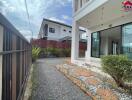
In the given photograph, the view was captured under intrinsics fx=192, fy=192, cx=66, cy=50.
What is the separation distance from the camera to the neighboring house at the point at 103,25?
8.94 metres

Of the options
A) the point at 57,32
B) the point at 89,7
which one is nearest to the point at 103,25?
the point at 89,7

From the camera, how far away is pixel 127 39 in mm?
9219

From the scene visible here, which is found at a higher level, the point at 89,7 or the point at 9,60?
the point at 89,7

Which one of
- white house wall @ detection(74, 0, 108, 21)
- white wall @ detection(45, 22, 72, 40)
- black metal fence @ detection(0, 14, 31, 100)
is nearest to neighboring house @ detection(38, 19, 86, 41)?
white wall @ detection(45, 22, 72, 40)

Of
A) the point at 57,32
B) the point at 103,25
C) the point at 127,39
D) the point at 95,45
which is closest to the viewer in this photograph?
the point at 127,39

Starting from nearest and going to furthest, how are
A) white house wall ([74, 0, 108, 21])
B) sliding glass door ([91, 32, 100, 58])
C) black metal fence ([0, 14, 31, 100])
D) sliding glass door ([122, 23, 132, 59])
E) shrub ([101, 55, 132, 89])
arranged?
black metal fence ([0, 14, 31, 100]) < shrub ([101, 55, 132, 89]) < white house wall ([74, 0, 108, 21]) < sliding glass door ([122, 23, 132, 59]) < sliding glass door ([91, 32, 100, 58])

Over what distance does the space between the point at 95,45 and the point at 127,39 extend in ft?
17.3

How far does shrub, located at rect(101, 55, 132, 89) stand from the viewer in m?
5.43

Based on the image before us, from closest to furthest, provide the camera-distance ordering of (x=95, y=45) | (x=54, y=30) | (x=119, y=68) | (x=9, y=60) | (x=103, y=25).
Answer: (x=9, y=60) < (x=119, y=68) < (x=103, y=25) < (x=95, y=45) < (x=54, y=30)

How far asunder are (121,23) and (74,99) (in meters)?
6.34

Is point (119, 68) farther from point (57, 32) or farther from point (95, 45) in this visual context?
point (57, 32)

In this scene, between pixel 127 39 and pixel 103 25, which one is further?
pixel 103 25

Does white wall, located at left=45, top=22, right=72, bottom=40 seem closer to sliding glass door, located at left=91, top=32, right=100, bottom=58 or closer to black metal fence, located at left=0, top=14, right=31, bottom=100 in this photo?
sliding glass door, located at left=91, top=32, right=100, bottom=58

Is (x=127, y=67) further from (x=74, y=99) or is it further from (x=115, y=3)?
(x=115, y=3)
